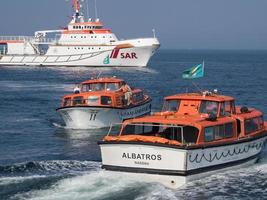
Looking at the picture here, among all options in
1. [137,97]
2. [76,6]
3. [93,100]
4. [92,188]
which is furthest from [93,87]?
[76,6]

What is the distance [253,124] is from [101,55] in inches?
3156

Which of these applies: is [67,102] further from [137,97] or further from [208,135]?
[208,135]

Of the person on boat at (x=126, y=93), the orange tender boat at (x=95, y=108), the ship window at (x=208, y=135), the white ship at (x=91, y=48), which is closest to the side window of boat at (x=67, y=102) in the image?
the orange tender boat at (x=95, y=108)

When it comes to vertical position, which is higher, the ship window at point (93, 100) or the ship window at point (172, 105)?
the ship window at point (172, 105)

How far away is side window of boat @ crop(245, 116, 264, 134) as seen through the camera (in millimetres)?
23953

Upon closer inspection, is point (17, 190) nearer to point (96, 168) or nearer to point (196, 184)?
point (96, 168)

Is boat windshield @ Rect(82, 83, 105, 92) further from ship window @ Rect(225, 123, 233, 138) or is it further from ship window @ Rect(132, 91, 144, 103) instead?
ship window @ Rect(225, 123, 233, 138)

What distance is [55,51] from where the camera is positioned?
108812 millimetres

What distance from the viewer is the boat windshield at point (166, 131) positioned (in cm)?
2119

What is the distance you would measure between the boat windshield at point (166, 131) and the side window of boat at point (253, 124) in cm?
346

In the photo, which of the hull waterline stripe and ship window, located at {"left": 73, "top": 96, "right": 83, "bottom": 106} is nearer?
the hull waterline stripe

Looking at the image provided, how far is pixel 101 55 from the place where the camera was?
104 metres

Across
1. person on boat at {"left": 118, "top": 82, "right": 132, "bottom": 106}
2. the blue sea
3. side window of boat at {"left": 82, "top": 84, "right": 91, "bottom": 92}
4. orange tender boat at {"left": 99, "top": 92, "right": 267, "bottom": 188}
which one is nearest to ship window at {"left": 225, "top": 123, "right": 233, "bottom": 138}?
orange tender boat at {"left": 99, "top": 92, "right": 267, "bottom": 188}

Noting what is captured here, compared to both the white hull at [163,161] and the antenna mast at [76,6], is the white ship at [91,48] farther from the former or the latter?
the white hull at [163,161]
